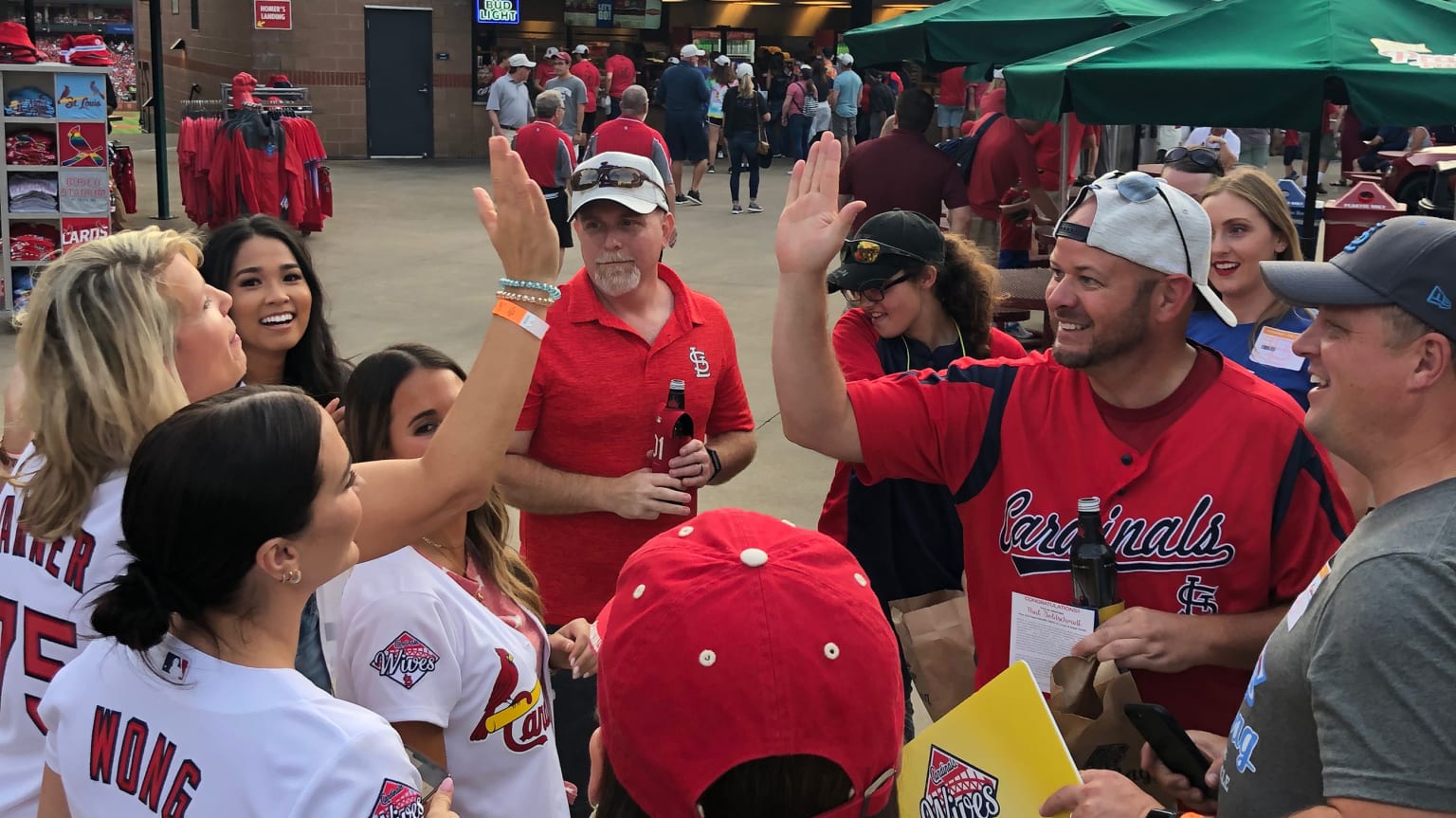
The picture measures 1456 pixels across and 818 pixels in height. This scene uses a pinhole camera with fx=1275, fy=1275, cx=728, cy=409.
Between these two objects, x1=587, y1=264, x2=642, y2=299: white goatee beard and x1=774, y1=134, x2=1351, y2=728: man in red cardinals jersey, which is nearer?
x1=774, y1=134, x2=1351, y2=728: man in red cardinals jersey

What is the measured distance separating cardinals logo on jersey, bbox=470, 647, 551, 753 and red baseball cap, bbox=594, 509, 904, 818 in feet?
3.05

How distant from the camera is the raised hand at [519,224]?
2232 mm

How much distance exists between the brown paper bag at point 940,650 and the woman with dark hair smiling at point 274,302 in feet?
5.32

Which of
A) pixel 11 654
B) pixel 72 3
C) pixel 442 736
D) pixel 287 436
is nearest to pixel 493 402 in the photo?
pixel 287 436

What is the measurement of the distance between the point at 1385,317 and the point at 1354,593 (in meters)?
0.45

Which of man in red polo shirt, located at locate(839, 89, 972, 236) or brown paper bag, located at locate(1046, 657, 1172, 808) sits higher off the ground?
man in red polo shirt, located at locate(839, 89, 972, 236)

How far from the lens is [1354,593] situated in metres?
1.72

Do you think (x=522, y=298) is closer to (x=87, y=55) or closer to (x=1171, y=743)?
(x=1171, y=743)

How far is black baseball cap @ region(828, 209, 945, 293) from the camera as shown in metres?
3.67

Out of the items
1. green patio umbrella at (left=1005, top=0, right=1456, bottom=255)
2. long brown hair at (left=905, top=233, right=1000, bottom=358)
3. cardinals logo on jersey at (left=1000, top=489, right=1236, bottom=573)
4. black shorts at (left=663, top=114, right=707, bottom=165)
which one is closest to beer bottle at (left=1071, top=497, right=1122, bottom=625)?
cardinals logo on jersey at (left=1000, top=489, right=1236, bottom=573)

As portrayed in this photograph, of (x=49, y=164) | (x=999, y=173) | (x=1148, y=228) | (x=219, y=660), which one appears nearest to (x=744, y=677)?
(x=219, y=660)

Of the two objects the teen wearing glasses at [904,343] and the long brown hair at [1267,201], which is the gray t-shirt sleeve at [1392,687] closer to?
the teen wearing glasses at [904,343]

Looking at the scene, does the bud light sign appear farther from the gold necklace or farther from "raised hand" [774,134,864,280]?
the gold necklace

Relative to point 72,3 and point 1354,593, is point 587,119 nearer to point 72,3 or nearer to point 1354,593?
point 72,3
